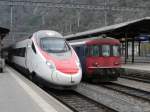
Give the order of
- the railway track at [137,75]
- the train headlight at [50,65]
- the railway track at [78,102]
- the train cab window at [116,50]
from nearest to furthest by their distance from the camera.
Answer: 1. the railway track at [78,102]
2. the train headlight at [50,65]
3. the train cab window at [116,50]
4. the railway track at [137,75]

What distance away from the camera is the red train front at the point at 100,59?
830 inches

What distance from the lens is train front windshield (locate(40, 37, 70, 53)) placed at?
17.4 meters

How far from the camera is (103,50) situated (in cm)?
2153

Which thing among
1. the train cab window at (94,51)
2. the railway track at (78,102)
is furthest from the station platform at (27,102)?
the train cab window at (94,51)

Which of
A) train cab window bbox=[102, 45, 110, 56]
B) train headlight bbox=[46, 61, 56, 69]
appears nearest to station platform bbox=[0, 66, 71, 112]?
train headlight bbox=[46, 61, 56, 69]

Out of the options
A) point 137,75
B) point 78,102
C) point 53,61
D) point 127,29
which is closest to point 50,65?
point 53,61

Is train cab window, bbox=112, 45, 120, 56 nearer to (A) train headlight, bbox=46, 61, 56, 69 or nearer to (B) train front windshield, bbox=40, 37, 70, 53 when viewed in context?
(B) train front windshield, bbox=40, 37, 70, 53

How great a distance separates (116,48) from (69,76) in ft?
22.7

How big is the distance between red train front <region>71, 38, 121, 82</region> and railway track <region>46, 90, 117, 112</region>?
11.7 ft

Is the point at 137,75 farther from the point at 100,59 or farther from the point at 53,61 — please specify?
the point at 53,61

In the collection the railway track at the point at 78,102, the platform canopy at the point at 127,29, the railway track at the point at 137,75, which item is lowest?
the railway track at the point at 78,102

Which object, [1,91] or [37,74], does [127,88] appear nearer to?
[37,74]

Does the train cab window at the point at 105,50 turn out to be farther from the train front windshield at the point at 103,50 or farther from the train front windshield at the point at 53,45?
the train front windshield at the point at 53,45

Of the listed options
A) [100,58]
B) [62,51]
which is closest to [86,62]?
[100,58]
